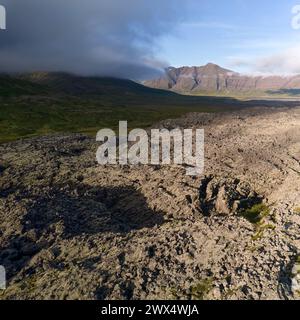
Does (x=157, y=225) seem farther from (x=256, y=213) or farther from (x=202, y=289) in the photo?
(x=202, y=289)

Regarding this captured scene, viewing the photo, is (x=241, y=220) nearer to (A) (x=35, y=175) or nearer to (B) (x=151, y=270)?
(B) (x=151, y=270)

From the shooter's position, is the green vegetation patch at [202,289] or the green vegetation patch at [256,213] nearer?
the green vegetation patch at [202,289]

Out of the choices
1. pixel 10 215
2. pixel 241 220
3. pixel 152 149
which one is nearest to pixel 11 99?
pixel 152 149

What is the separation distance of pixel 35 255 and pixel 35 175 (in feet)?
75.3

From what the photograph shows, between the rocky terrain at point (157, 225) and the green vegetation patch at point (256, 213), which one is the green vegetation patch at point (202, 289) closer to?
the rocky terrain at point (157, 225)

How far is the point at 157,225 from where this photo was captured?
37.3 meters

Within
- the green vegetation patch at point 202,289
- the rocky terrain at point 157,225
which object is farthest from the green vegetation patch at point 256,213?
the green vegetation patch at point 202,289

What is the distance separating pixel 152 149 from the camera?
59.9m

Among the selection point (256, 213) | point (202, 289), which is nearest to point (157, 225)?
point (256, 213)

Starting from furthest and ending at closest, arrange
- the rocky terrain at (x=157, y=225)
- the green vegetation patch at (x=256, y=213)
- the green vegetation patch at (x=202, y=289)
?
1. the green vegetation patch at (x=256, y=213)
2. the rocky terrain at (x=157, y=225)
3. the green vegetation patch at (x=202, y=289)

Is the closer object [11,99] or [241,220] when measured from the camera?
[241,220]

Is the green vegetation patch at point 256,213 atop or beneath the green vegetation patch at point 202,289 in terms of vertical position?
atop

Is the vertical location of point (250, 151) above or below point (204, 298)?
above

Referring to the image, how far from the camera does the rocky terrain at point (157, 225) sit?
25.8m
